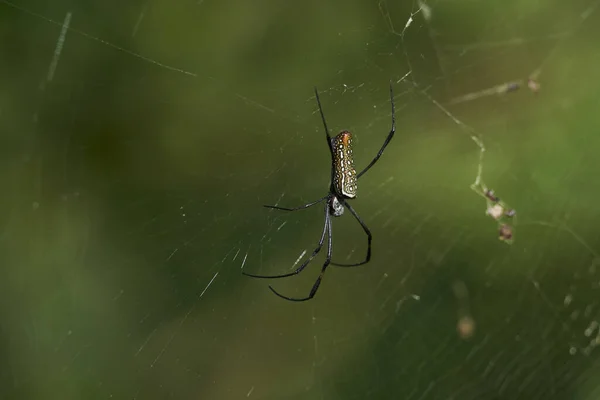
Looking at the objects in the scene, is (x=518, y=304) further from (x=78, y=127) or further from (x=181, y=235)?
(x=78, y=127)

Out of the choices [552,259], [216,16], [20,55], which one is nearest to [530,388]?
[552,259]

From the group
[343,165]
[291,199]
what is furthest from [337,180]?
[291,199]

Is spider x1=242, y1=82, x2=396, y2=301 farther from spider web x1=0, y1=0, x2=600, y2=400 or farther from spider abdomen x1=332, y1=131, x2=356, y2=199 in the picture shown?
spider web x1=0, y1=0, x2=600, y2=400

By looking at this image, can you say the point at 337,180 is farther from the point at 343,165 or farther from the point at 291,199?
the point at 291,199

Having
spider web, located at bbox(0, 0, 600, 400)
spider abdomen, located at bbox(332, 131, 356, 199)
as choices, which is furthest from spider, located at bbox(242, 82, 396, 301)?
spider web, located at bbox(0, 0, 600, 400)

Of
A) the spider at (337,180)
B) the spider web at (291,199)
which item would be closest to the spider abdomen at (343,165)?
the spider at (337,180)

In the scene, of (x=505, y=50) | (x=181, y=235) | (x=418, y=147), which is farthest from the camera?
(x=505, y=50)

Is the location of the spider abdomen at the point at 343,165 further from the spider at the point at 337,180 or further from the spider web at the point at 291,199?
the spider web at the point at 291,199
